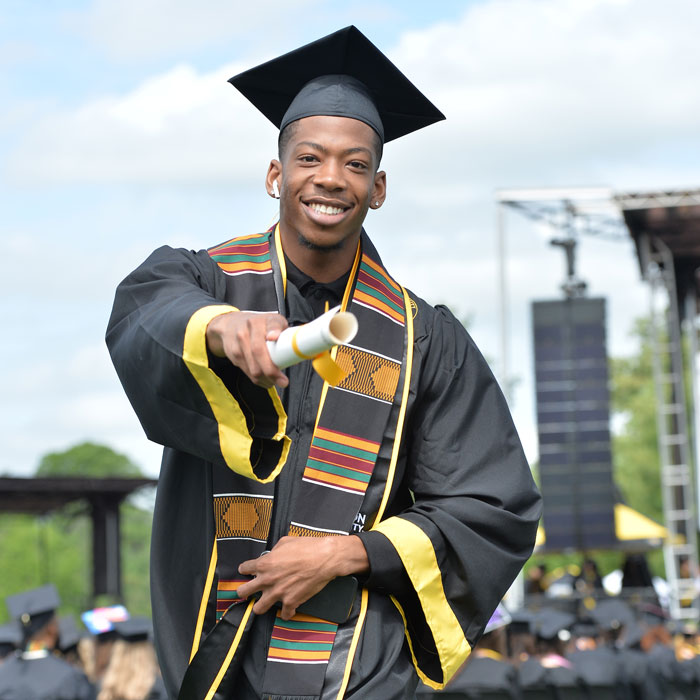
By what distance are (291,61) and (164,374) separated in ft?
3.16

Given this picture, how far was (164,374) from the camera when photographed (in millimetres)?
2639

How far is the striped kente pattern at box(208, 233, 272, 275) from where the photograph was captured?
3.10 meters

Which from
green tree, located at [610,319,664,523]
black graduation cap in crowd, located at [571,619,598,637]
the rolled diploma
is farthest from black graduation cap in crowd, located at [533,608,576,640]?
green tree, located at [610,319,664,523]

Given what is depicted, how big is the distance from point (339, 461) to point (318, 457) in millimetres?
48

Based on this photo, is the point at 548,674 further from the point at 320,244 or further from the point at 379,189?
the point at 320,244

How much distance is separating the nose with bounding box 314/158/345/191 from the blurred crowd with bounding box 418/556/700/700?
530 cm

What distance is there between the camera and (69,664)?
8.99 meters

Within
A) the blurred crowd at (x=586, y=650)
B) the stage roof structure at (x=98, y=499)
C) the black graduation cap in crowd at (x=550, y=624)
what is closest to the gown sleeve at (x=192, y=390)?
the blurred crowd at (x=586, y=650)

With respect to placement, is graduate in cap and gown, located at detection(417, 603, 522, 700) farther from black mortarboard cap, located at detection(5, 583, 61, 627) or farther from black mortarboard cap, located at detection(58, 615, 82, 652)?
black mortarboard cap, located at detection(58, 615, 82, 652)

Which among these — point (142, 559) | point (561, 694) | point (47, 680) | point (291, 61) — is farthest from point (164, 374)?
point (142, 559)

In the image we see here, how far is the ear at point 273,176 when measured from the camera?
3193 millimetres

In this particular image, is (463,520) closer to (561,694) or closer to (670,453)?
(561,694)

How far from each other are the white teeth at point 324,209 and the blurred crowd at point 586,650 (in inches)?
206

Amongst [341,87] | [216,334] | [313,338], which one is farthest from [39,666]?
[313,338]
